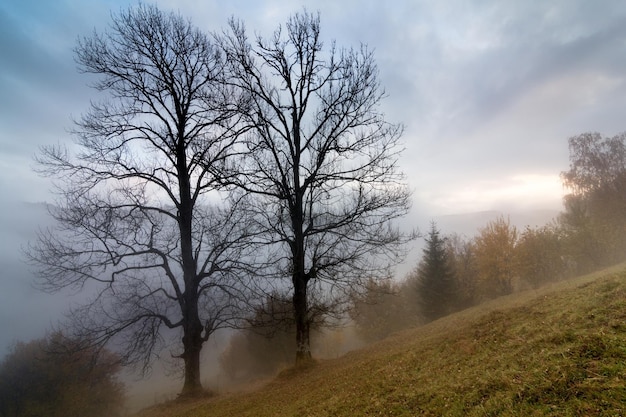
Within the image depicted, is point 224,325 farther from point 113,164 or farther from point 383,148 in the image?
point 383,148

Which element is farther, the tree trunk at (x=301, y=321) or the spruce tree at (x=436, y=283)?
the spruce tree at (x=436, y=283)

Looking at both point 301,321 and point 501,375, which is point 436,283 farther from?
point 501,375

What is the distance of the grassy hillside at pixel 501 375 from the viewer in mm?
3756

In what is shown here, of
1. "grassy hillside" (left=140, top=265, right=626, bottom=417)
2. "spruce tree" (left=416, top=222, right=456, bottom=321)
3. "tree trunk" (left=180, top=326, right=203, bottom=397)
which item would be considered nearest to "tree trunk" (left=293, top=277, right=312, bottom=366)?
"grassy hillside" (left=140, top=265, right=626, bottom=417)

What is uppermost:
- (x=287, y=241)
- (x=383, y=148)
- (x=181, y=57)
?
(x=181, y=57)

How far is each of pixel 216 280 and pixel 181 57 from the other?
28.8 feet

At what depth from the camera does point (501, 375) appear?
15.2 ft

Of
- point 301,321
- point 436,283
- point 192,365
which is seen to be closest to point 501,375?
point 301,321

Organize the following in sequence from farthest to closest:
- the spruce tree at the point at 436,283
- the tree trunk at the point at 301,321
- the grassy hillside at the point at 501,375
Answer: the spruce tree at the point at 436,283, the tree trunk at the point at 301,321, the grassy hillside at the point at 501,375

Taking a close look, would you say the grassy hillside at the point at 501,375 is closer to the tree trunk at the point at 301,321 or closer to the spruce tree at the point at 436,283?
the tree trunk at the point at 301,321

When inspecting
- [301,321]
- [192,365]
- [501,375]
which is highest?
[301,321]

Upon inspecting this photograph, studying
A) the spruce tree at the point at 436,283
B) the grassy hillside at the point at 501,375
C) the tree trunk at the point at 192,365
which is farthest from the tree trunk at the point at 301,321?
the spruce tree at the point at 436,283

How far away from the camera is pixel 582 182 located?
39.3 meters

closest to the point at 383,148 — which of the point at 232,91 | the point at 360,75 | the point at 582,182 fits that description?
the point at 360,75
